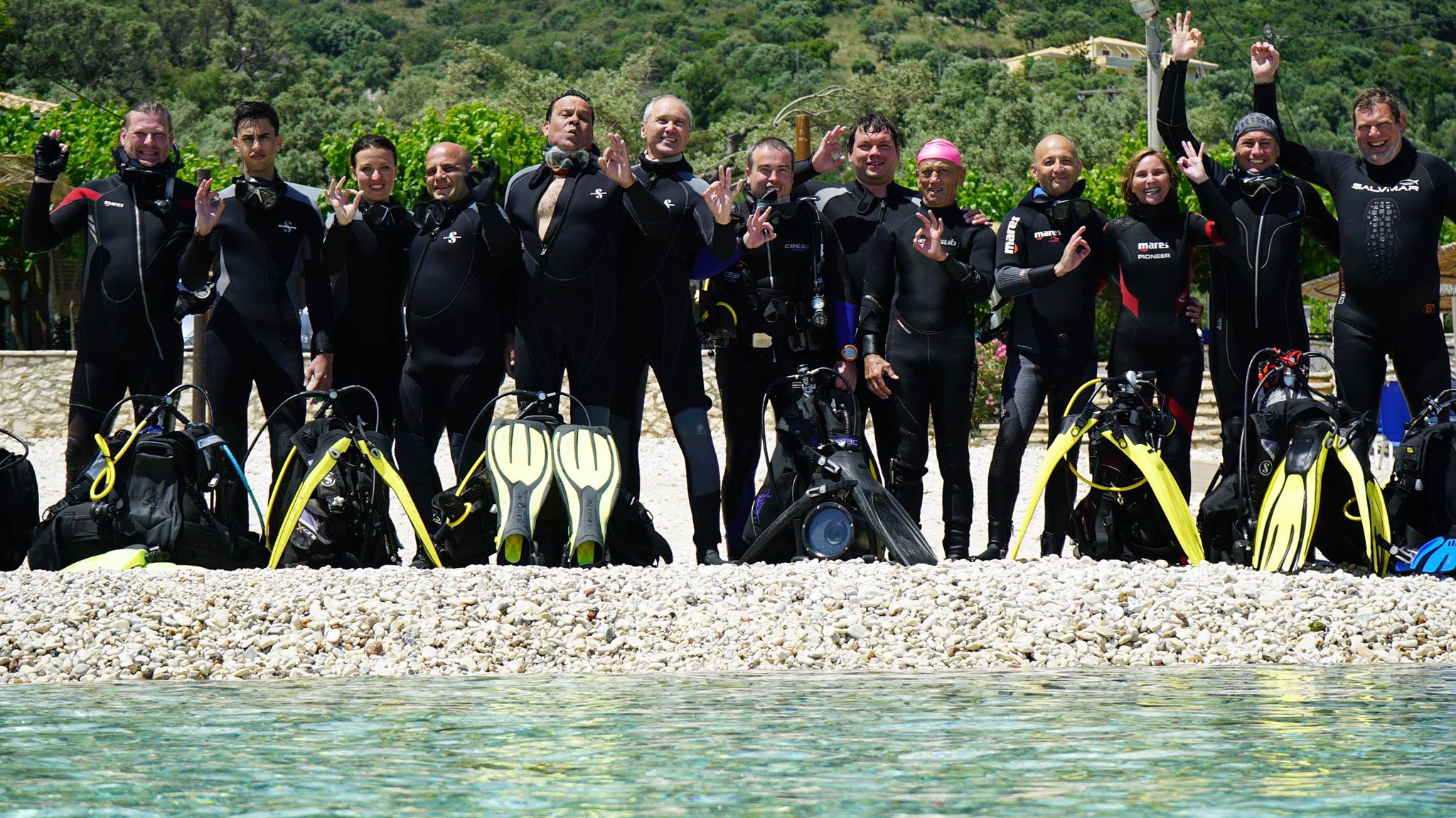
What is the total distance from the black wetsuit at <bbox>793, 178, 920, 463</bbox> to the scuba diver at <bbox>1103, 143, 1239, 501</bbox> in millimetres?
927

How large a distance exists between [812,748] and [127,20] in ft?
251

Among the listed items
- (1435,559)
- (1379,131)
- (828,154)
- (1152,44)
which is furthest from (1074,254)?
(1152,44)

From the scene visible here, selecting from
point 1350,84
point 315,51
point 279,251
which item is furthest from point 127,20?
point 279,251

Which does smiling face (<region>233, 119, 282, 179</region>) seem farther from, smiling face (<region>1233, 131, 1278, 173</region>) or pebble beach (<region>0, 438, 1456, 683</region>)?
smiling face (<region>1233, 131, 1278, 173</region>)

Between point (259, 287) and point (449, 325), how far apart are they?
82 cm

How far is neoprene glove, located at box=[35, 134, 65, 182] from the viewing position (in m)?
6.23

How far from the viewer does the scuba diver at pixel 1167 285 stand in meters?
6.46

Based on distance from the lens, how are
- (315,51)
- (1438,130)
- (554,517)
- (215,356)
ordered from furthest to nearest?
(315,51), (1438,130), (215,356), (554,517)

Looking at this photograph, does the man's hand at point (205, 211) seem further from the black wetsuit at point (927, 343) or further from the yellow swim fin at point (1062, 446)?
the yellow swim fin at point (1062, 446)

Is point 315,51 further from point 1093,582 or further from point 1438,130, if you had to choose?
point 1093,582

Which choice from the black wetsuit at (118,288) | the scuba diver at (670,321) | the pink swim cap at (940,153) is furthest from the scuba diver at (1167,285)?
the black wetsuit at (118,288)

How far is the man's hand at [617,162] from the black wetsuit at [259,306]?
4.68ft

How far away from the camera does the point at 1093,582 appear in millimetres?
5020

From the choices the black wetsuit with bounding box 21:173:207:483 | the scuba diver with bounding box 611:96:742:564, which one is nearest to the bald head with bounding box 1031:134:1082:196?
the scuba diver with bounding box 611:96:742:564
